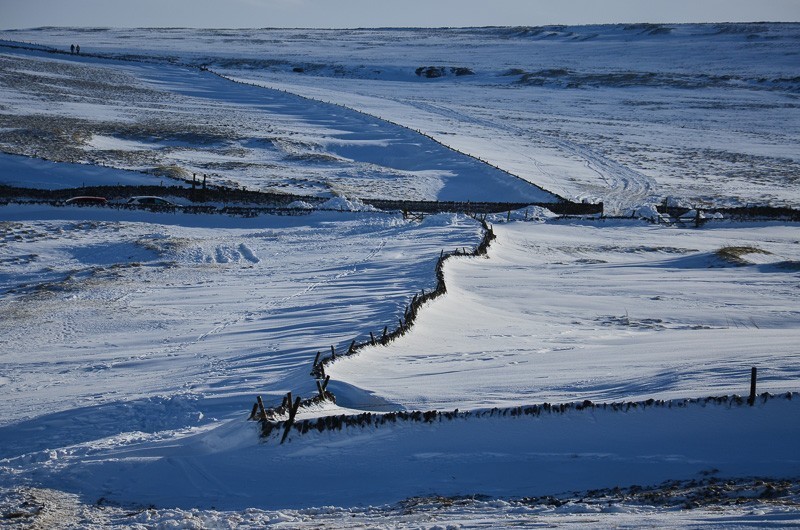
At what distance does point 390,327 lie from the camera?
567 inches

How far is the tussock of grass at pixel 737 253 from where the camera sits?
73.7 ft

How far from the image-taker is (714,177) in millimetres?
42938

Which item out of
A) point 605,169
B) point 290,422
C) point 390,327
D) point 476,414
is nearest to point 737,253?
point 390,327

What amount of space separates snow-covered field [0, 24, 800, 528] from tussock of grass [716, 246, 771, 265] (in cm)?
26

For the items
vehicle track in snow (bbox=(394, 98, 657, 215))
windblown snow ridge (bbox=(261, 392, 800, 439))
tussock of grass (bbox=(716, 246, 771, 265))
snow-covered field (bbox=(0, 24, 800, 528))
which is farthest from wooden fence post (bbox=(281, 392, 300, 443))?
vehicle track in snow (bbox=(394, 98, 657, 215))

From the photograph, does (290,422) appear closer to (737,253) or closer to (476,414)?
(476,414)

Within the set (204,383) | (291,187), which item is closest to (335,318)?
(204,383)

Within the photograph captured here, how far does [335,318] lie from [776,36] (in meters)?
110

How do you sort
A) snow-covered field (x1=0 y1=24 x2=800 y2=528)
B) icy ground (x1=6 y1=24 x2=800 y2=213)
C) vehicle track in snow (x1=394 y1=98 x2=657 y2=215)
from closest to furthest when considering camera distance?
snow-covered field (x1=0 y1=24 x2=800 y2=528) < vehicle track in snow (x1=394 y1=98 x2=657 y2=215) < icy ground (x1=6 y1=24 x2=800 y2=213)

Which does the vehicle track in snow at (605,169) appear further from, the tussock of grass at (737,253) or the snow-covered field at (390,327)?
the tussock of grass at (737,253)

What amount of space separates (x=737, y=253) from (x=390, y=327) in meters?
12.4

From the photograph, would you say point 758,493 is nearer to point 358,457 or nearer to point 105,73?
point 358,457

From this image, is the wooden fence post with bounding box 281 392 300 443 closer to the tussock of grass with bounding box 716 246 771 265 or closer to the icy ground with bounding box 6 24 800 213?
the tussock of grass with bounding box 716 246 771 265

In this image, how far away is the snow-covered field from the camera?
7793 mm
